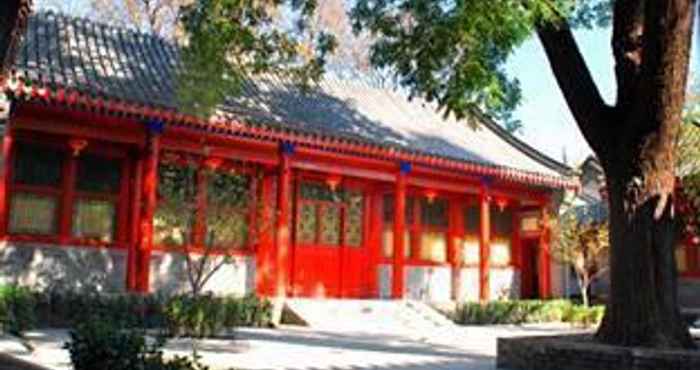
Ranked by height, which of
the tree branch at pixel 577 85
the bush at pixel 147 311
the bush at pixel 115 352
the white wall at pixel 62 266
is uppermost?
the tree branch at pixel 577 85

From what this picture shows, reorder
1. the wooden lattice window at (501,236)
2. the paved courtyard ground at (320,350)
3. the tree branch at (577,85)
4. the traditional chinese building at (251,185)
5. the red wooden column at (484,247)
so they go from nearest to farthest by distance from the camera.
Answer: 1. the paved courtyard ground at (320,350)
2. the tree branch at (577,85)
3. the traditional chinese building at (251,185)
4. the red wooden column at (484,247)
5. the wooden lattice window at (501,236)

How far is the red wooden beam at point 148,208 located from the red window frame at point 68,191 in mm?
1004

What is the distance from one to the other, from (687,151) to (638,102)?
51.4 feet

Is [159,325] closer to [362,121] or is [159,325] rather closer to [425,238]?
[362,121]

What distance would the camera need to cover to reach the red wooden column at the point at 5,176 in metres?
13.8

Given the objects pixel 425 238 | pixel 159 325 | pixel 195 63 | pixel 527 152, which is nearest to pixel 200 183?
pixel 195 63

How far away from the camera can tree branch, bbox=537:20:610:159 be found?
10469 mm

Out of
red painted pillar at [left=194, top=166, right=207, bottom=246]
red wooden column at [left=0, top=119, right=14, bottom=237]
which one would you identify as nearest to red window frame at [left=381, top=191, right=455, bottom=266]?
red painted pillar at [left=194, top=166, right=207, bottom=246]

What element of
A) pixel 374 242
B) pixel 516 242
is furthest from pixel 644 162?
pixel 516 242

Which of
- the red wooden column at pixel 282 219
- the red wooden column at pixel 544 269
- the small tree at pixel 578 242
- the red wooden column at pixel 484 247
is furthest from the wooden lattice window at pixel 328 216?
the red wooden column at pixel 544 269

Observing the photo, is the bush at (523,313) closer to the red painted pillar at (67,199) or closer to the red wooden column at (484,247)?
the red wooden column at (484,247)

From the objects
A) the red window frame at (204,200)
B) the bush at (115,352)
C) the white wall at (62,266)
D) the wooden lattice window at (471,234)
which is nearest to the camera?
the bush at (115,352)

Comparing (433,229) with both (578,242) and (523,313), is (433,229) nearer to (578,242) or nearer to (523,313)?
(523,313)

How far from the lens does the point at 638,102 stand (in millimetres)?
10062
